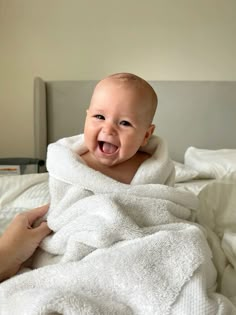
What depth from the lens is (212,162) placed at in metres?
1.99

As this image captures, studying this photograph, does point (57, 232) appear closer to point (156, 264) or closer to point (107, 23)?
point (156, 264)

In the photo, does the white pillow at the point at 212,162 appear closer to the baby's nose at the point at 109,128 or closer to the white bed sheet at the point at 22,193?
the white bed sheet at the point at 22,193

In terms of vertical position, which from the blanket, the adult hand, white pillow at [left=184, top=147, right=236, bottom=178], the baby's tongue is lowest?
white pillow at [left=184, top=147, right=236, bottom=178]

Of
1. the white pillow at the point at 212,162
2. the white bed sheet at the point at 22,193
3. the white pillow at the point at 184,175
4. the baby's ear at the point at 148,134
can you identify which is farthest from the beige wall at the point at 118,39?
the baby's ear at the point at 148,134

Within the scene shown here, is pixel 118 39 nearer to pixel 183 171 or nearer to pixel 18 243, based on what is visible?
pixel 183 171

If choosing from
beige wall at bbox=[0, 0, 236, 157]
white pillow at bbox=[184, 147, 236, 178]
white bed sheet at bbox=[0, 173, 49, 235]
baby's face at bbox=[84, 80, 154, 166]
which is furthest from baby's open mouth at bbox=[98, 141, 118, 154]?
beige wall at bbox=[0, 0, 236, 157]

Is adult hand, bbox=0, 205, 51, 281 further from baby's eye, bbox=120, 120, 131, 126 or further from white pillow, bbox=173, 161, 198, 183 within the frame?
white pillow, bbox=173, 161, 198, 183

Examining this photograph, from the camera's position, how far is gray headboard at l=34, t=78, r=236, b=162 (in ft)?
7.89

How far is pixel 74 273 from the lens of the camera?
0.65 meters

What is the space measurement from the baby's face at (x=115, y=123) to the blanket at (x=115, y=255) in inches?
2.3

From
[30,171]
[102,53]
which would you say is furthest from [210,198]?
[102,53]

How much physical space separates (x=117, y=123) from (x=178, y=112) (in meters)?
1.60

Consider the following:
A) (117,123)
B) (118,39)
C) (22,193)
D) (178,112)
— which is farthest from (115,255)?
(118,39)

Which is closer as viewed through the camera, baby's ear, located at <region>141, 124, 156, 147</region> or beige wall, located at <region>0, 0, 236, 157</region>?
baby's ear, located at <region>141, 124, 156, 147</region>
